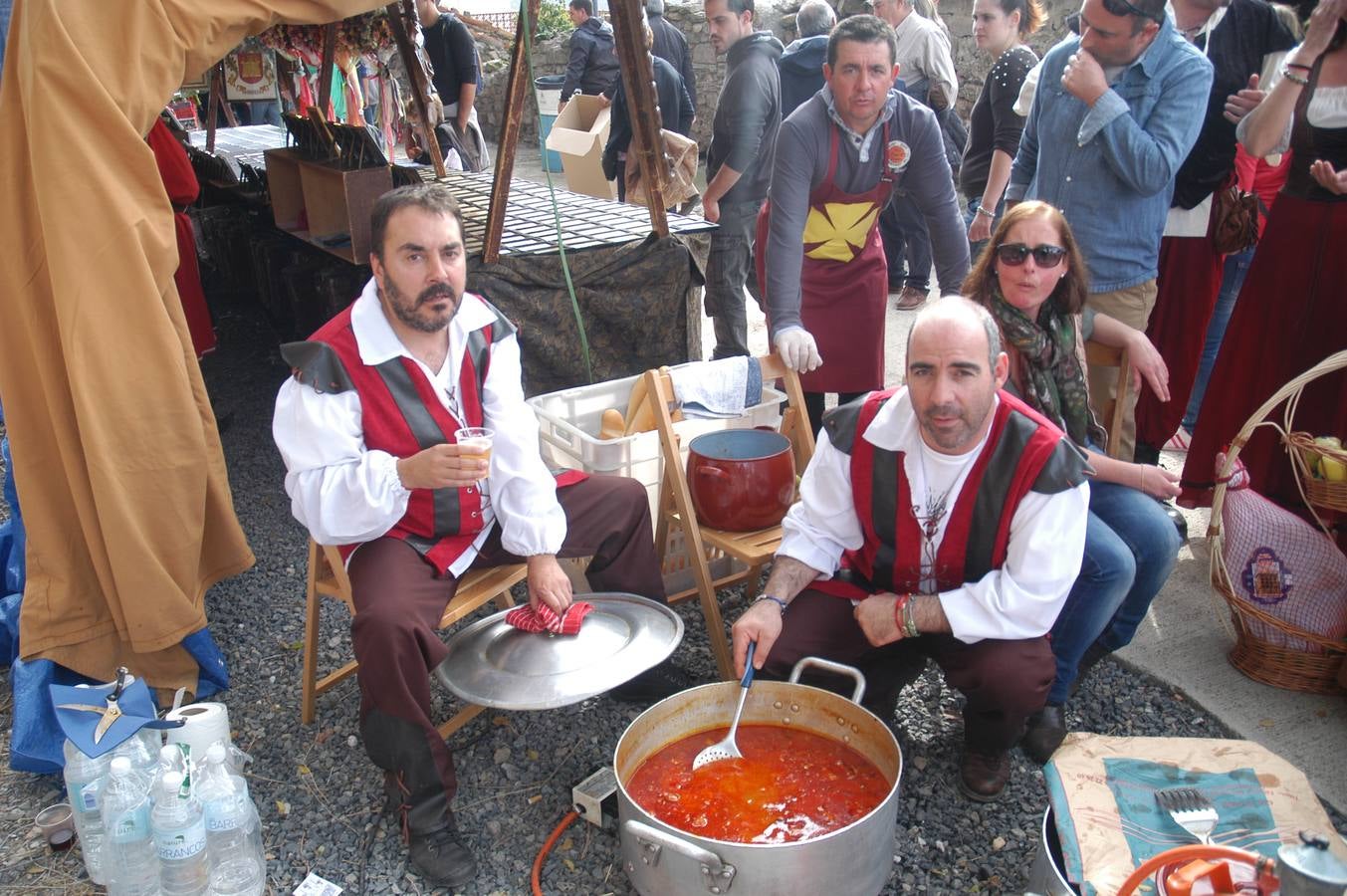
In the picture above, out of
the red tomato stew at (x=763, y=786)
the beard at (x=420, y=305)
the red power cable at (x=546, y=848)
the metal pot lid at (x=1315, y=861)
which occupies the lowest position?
the red power cable at (x=546, y=848)

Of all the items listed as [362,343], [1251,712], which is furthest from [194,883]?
[1251,712]

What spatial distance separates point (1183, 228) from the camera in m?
3.96

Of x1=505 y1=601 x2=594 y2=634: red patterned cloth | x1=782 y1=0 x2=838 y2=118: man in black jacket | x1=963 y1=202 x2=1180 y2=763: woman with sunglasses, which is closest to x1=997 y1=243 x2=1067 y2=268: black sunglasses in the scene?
x1=963 y1=202 x2=1180 y2=763: woman with sunglasses

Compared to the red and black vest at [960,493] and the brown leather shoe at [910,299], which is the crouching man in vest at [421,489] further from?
the brown leather shoe at [910,299]

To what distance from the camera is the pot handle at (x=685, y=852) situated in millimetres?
1875

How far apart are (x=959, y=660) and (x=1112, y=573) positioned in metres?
0.51

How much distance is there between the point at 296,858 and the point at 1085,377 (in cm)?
253

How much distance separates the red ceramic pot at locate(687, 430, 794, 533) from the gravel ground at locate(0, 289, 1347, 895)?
0.53m

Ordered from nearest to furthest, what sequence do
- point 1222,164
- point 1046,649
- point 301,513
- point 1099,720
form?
point 1046,649
point 301,513
point 1099,720
point 1222,164

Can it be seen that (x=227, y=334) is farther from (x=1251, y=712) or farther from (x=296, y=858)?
(x=1251, y=712)

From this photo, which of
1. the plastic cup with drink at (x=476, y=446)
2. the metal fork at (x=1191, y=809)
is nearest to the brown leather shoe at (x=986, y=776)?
the metal fork at (x=1191, y=809)

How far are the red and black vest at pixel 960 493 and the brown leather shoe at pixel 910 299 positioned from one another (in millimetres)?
4404

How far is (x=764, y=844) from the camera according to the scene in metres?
1.86

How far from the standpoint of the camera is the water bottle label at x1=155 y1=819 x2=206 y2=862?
217 cm
